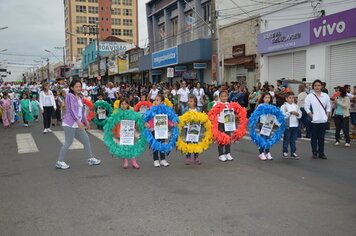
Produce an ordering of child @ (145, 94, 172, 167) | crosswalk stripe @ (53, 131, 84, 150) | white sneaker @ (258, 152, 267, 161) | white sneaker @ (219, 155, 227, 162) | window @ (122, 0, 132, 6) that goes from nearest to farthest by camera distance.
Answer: child @ (145, 94, 172, 167), white sneaker @ (219, 155, 227, 162), white sneaker @ (258, 152, 267, 161), crosswalk stripe @ (53, 131, 84, 150), window @ (122, 0, 132, 6)

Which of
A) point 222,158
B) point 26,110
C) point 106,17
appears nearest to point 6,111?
point 26,110

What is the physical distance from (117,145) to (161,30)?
31.6m

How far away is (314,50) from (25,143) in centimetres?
1350

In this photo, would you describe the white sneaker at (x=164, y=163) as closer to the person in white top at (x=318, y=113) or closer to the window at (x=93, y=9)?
the person in white top at (x=318, y=113)

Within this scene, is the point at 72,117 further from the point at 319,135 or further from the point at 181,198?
the point at 319,135

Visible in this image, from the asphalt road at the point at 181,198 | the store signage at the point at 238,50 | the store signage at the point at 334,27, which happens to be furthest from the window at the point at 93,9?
the asphalt road at the point at 181,198

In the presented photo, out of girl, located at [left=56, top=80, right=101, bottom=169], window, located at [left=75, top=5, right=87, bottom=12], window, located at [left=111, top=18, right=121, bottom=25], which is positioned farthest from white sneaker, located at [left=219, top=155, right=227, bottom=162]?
window, located at [left=75, top=5, right=87, bottom=12]

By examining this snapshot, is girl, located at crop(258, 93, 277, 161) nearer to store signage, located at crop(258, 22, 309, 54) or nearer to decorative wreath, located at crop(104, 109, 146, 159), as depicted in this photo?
decorative wreath, located at crop(104, 109, 146, 159)

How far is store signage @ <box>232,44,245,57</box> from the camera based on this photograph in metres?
23.0

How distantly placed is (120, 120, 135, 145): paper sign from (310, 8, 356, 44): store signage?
11.5 m

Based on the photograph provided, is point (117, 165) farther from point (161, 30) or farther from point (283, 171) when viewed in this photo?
point (161, 30)

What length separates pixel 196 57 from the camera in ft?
85.7

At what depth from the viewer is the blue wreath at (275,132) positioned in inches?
327

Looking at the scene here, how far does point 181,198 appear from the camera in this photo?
212 inches
